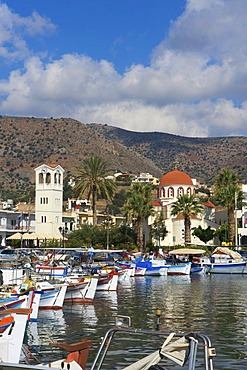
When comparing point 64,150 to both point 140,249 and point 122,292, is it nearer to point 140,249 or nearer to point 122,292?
point 140,249

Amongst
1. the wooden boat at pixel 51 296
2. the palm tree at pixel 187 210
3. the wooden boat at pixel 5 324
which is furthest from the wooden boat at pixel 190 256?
the wooden boat at pixel 5 324

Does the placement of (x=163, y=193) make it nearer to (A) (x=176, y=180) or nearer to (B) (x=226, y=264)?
(A) (x=176, y=180)

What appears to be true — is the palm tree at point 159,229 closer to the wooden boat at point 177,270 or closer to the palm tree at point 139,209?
the palm tree at point 139,209

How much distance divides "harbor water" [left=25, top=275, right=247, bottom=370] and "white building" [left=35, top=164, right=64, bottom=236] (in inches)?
1708

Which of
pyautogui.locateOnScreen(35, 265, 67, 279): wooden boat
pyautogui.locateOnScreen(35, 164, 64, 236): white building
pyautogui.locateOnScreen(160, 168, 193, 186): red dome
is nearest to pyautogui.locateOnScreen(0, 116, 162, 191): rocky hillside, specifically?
pyautogui.locateOnScreen(160, 168, 193, 186): red dome

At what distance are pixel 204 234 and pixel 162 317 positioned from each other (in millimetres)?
64958

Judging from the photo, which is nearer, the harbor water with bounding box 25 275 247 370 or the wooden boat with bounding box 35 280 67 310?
the harbor water with bounding box 25 275 247 370

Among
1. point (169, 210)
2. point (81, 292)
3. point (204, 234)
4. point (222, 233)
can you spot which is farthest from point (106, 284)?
point (169, 210)

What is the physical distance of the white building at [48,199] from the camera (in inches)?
3620

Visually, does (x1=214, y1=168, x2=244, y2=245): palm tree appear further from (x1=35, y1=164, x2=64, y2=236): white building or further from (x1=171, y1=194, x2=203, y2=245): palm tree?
(x1=35, y1=164, x2=64, y2=236): white building

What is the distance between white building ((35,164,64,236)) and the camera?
9194cm

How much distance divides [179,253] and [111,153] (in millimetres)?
129326

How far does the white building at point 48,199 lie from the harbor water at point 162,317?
142 feet

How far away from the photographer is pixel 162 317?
94.1ft
